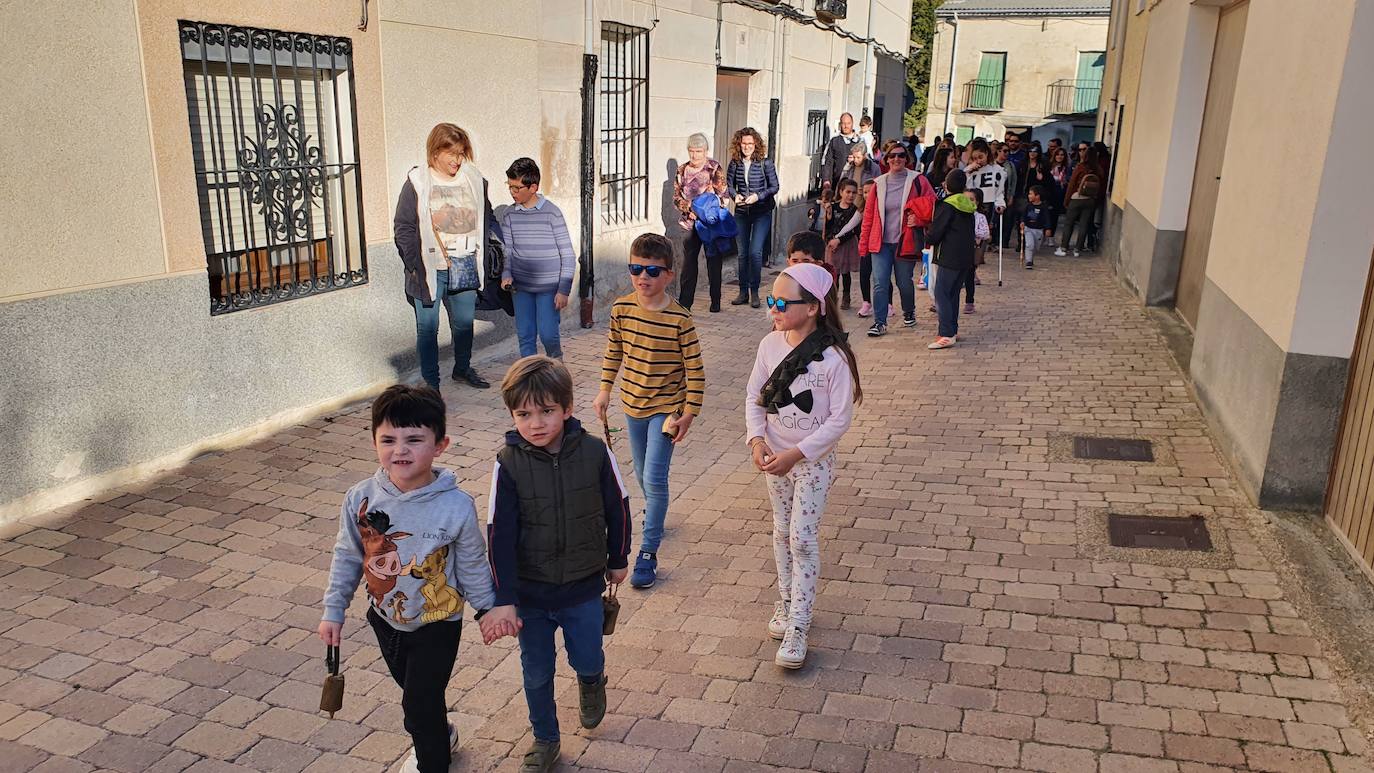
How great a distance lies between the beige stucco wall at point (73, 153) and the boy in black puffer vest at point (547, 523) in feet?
11.6

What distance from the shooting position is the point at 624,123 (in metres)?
11.5

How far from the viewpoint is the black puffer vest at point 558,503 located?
3.24 meters

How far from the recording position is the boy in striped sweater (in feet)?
15.6

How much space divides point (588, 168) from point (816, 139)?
9.34 metres

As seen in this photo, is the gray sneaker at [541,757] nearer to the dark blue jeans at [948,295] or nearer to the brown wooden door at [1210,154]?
the dark blue jeans at [948,295]

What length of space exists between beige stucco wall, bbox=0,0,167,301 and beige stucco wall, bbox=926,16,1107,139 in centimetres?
3949

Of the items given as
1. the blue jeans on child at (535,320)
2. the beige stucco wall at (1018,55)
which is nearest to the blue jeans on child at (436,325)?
the blue jeans on child at (535,320)

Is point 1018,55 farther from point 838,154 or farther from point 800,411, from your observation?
point 800,411

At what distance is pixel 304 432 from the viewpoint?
6922 millimetres

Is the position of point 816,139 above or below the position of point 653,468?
above

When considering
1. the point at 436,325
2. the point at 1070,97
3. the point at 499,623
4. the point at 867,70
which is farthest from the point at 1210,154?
the point at 1070,97

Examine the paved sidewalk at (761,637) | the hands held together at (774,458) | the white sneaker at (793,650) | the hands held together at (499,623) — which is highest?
the hands held together at (774,458)

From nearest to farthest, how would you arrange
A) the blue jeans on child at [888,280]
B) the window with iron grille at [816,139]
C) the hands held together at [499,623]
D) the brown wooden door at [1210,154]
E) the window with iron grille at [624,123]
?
the hands held together at [499,623] → the brown wooden door at [1210,154] → the blue jeans on child at [888,280] → the window with iron grille at [624,123] → the window with iron grille at [816,139]

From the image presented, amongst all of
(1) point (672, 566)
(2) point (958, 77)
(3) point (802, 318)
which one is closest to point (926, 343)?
(1) point (672, 566)
